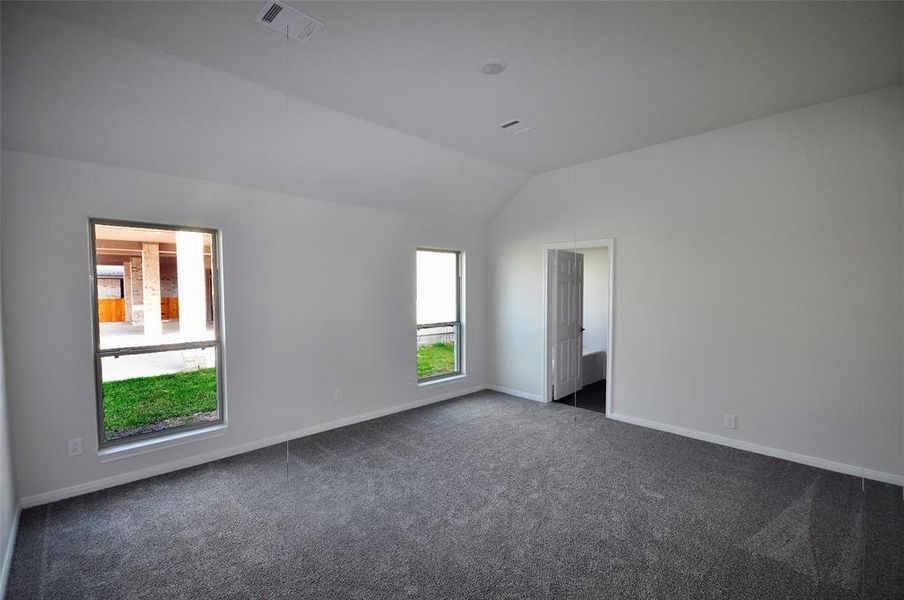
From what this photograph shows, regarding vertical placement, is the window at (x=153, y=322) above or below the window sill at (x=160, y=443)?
above

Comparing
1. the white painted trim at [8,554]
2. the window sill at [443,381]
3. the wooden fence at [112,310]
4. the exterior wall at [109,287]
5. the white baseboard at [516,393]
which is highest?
the exterior wall at [109,287]

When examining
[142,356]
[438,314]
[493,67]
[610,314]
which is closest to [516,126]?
[493,67]

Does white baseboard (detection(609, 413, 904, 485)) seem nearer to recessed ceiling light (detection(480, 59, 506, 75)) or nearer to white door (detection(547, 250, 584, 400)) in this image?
white door (detection(547, 250, 584, 400))

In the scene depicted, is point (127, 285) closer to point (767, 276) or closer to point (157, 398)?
point (157, 398)

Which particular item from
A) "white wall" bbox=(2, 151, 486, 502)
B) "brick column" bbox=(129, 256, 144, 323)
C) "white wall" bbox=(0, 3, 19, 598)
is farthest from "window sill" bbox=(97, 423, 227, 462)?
"brick column" bbox=(129, 256, 144, 323)

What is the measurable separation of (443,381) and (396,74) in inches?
148

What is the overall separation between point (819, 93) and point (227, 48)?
411cm

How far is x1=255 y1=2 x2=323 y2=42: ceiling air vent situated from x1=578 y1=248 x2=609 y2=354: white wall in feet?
18.4

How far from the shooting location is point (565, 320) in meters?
5.46

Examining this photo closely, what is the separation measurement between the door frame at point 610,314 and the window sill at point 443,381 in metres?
1.13

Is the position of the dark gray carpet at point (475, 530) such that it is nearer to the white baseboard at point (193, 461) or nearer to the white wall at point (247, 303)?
the white baseboard at point (193, 461)

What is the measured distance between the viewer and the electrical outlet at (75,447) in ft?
9.47

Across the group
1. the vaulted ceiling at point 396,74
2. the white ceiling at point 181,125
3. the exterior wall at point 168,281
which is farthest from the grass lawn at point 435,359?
the exterior wall at point 168,281

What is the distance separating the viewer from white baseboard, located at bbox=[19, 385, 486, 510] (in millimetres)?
2814
